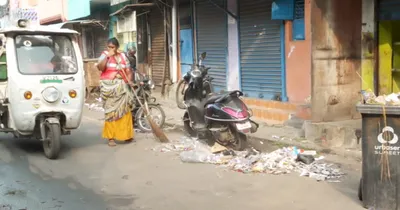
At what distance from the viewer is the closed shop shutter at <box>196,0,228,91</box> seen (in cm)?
1203

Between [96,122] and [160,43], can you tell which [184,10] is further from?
[96,122]

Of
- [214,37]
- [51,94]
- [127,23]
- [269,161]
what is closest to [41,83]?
[51,94]

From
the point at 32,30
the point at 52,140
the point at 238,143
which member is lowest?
the point at 238,143

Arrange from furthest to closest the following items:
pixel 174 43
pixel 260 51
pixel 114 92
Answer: pixel 174 43, pixel 260 51, pixel 114 92

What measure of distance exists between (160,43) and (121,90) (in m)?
7.64

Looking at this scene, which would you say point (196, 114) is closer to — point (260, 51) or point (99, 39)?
point (260, 51)

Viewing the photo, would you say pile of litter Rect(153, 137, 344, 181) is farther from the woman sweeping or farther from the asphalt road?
the woman sweeping

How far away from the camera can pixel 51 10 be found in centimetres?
2517

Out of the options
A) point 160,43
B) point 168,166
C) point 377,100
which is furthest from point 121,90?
point 160,43

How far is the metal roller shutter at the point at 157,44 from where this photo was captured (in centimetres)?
1564

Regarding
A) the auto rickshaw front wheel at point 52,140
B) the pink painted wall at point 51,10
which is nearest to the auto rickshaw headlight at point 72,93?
the auto rickshaw front wheel at point 52,140

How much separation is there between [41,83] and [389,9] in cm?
534

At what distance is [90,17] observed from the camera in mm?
20578

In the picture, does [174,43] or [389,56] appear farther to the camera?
[174,43]
